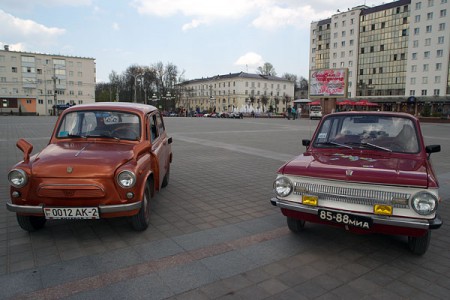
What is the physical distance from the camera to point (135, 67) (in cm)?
9000

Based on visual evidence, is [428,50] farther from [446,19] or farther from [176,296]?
[176,296]

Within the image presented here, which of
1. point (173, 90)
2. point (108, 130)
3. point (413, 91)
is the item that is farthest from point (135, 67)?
point (108, 130)

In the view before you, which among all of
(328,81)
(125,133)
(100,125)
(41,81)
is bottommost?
(125,133)

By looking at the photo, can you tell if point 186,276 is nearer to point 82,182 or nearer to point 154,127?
point 82,182

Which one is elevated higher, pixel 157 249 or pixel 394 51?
pixel 394 51

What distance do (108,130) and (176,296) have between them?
3071 millimetres

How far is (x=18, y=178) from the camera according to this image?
4.10 m

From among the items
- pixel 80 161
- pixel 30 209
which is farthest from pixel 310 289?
pixel 30 209

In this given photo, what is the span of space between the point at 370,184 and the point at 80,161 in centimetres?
344

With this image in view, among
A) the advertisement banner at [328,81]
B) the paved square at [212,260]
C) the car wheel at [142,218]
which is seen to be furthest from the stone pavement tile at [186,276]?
the advertisement banner at [328,81]

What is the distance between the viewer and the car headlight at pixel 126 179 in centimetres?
416

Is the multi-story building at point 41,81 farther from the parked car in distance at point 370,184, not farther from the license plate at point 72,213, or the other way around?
the parked car in distance at point 370,184

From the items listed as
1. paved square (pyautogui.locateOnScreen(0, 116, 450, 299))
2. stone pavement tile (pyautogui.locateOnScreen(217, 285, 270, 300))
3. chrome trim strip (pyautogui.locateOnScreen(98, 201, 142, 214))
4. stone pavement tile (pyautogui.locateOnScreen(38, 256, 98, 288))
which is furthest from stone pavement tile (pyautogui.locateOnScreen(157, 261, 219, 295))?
chrome trim strip (pyautogui.locateOnScreen(98, 201, 142, 214))

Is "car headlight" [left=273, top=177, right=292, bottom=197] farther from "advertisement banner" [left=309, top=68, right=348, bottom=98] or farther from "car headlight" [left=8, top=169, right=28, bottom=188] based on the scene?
"advertisement banner" [left=309, top=68, right=348, bottom=98]
